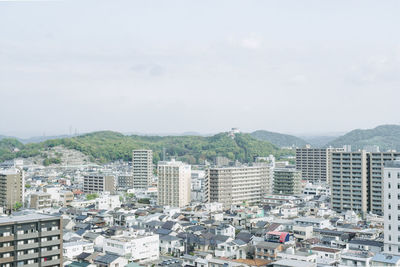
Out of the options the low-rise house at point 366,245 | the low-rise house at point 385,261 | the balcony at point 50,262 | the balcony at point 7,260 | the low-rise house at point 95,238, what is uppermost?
the balcony at point 7,260

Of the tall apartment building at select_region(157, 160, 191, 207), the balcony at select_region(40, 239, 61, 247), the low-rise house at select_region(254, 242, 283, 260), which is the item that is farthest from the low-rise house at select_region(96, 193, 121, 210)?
the balcony at select_region(40, 239, 61, 247)

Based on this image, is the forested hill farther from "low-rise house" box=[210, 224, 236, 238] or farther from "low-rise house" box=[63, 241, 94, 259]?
"low-rise house" box=[63, 241, 94, 259]

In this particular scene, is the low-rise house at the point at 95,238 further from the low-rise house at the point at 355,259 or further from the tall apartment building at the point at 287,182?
the tall apartment building at the point at 287,182

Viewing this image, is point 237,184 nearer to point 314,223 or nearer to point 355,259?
point 314,223

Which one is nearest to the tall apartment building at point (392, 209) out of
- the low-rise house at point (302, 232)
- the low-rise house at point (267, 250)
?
the low-rise house at point (302, 232)

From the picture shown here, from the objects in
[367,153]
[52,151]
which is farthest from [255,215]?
[52,151]
